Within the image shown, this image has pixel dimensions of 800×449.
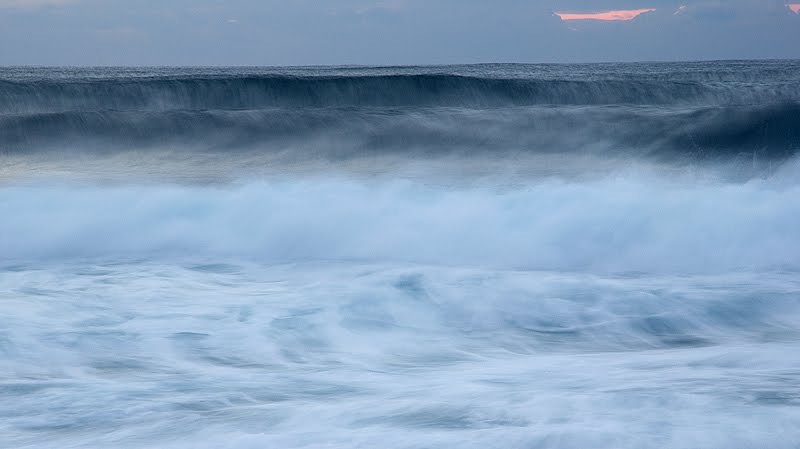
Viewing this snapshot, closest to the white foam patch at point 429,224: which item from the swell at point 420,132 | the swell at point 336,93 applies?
the swell at point 420,132

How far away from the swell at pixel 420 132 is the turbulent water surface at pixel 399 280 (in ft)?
0.20

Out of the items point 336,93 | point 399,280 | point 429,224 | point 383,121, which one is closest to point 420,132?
point 383,121

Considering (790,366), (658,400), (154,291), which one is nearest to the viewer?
(658,400)

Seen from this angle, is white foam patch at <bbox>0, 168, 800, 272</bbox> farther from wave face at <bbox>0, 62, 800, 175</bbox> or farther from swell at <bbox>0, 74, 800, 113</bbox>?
swell at <bbox>0, 74, 800, 113</bbox>

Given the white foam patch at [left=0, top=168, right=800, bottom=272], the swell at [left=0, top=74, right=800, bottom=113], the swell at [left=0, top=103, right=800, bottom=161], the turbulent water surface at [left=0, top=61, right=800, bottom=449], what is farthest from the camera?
the swell at [left=0, top=74, right=800, bottom=113]

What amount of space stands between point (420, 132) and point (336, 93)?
4.32m

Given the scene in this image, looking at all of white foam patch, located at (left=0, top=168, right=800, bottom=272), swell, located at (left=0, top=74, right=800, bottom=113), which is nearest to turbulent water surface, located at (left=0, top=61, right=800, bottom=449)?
white foam patch, located at (left=0, top=168, right=800, bottom=272)

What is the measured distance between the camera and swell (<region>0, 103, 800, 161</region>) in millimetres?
12523

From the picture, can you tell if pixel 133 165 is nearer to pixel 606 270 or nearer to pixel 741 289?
pixel 606 270

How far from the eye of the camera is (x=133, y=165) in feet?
37.7

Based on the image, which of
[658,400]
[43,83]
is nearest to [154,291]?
[658,400]

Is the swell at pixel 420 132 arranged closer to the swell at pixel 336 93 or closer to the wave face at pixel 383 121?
the wave face at pixel 383 121

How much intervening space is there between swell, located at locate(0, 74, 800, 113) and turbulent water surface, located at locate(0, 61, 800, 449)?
247 centimetres

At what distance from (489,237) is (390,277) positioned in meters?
1.74
